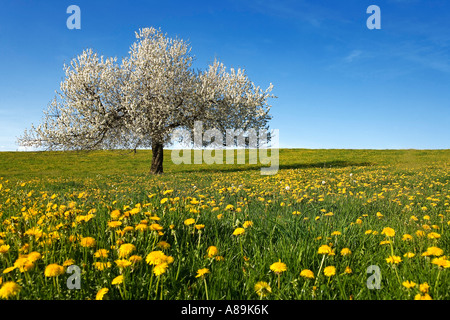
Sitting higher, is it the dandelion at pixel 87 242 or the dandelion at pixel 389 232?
the dandelion at pixel 389 232

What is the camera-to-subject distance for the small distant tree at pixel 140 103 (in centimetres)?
2339

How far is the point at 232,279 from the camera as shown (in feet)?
9.18

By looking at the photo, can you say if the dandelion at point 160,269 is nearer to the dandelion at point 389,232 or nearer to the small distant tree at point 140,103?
the dandelion at point 389,232

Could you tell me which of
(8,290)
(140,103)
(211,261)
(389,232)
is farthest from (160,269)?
(140,103)

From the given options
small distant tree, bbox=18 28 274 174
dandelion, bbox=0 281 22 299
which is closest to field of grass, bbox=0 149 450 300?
dandelion, bbox=0 281 22 299

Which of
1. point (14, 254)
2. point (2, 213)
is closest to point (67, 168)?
point (2, 213)

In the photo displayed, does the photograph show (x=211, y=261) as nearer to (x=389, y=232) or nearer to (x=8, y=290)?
(x=8, y=290)

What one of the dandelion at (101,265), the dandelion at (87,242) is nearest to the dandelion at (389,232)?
the dandelion at (101,265)

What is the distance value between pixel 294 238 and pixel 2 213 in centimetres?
483

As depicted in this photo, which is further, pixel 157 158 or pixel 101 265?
pixel 157 158

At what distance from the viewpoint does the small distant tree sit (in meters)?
23.4

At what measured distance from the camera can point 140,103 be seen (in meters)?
24.0

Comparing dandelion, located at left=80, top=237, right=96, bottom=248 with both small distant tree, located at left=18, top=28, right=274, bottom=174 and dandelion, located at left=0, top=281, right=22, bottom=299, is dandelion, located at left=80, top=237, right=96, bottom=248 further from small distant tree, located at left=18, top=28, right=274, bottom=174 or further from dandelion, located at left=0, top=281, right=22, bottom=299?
small distant tree, located at left=18, top=28, right=274, bottom=174
